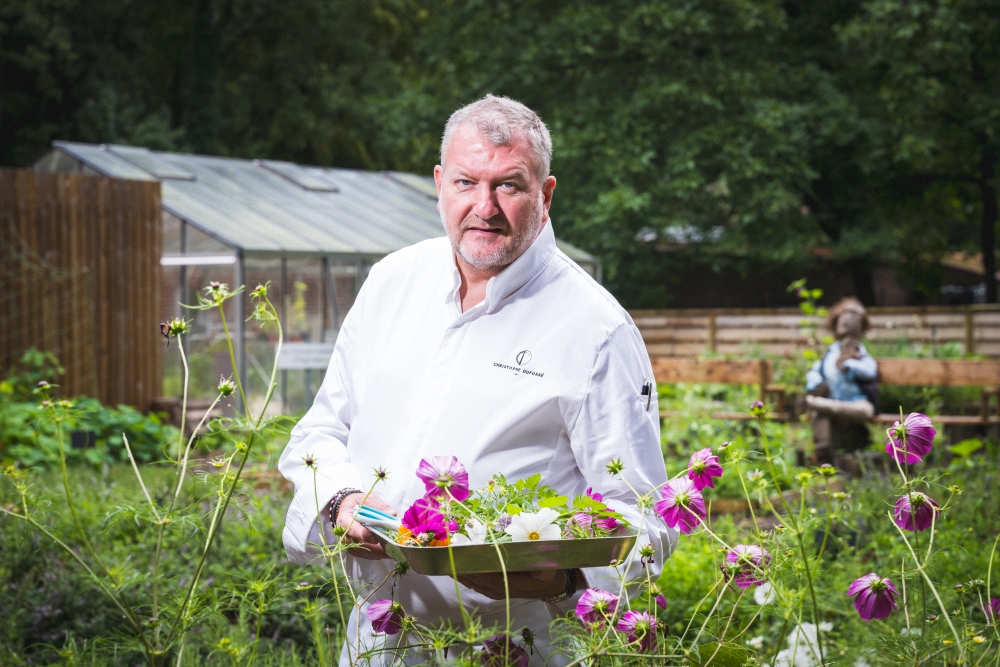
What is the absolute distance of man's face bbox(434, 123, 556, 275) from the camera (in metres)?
1.83

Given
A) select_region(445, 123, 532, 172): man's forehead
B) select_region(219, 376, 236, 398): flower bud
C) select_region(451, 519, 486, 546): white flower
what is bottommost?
select_region(451, 519, 486, 546): white flower

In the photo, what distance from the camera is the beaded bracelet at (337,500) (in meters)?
1.73

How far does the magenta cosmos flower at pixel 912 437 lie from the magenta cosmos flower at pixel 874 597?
177 millimetres

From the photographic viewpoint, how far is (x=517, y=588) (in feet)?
4.84

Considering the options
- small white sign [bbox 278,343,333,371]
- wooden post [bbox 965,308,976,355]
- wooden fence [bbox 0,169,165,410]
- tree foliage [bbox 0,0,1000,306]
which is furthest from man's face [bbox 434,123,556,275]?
tree foliage [bbox 0,0,1000,306]

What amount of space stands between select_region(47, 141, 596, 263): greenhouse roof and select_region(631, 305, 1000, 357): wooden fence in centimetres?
295

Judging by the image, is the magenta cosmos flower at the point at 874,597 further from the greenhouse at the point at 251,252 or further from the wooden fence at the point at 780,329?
the wooden fence at the point at 780,329

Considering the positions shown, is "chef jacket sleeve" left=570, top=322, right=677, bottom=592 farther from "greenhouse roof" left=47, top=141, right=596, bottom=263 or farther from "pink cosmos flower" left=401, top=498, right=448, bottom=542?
"greenhouse roof" left=47, top=141, right=596, bottom=263

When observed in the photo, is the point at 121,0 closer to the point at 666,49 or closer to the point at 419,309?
the point at 666,49

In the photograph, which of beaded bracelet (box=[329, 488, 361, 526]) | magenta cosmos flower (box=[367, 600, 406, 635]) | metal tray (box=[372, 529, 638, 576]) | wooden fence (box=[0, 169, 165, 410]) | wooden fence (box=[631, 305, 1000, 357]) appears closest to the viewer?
metal tray (box=[372, 529, 638, 576])

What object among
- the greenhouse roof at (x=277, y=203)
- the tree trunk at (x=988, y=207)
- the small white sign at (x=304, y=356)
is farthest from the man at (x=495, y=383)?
the tree trunk at (x=988, y=207)

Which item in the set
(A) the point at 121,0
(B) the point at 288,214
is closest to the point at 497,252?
(B) the point at 288,214

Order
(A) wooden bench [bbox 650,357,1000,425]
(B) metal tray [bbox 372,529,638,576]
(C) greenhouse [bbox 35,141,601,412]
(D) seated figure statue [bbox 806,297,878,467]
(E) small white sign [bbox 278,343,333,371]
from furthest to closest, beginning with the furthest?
(C) greenhouse [bbox 35,141,601,412]
(E) small white sign [bbox 278,343,333,371]
(A) wooden bench [bbox 650,357,1000,425]
(D) seated figure statue [bbox 806,297,878,467]
(B) metal tray [bbox 372,529,638,576]

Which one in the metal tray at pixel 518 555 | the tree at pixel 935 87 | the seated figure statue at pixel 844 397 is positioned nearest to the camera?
the metal tray at pixel 518 555
